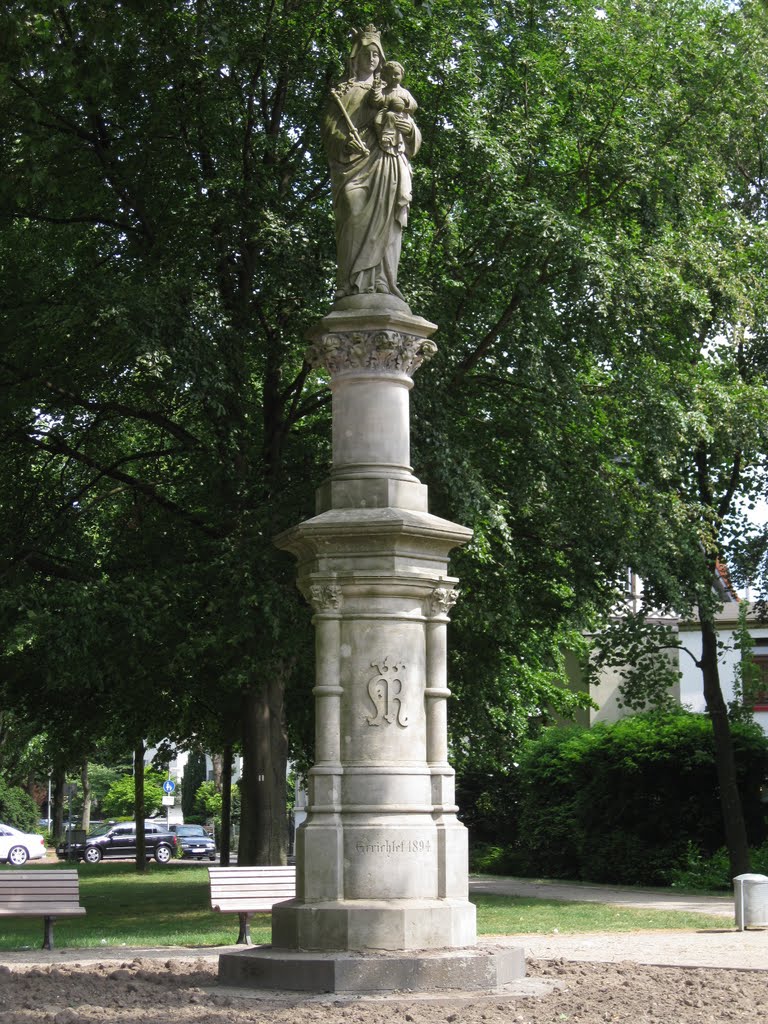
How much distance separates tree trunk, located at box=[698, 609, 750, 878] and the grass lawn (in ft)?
14.4

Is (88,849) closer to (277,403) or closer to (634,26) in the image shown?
(277,403)

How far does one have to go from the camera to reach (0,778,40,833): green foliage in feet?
208

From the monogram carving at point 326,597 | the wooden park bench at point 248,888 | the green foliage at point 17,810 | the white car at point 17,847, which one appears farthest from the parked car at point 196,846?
the monogram carving at point 326,597

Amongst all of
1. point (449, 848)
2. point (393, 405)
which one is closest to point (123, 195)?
point (393, 405)

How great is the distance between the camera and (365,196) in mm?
12594

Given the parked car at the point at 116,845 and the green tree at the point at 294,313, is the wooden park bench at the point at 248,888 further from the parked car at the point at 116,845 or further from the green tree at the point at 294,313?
the parked car at the point at 116,845

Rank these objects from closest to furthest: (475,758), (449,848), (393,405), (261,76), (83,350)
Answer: (449,848) < (393,405) < (83,350) < (261,76) < (475,758)

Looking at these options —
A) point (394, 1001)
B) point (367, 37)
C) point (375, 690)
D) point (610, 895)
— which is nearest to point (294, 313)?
point (367, 37)

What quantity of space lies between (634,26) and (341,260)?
1148 cm

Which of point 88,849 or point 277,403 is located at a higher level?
point 277,403

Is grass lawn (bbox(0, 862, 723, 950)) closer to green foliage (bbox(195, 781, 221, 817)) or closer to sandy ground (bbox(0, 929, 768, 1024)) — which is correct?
sandy ground (bbox(0, 929, 768, 1024))

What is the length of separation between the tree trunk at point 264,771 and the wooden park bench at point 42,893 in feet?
20.5

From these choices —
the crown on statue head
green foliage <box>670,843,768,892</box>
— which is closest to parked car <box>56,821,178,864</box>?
green foliage <box>670,843,768,892</box>

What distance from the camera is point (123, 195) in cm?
2022
